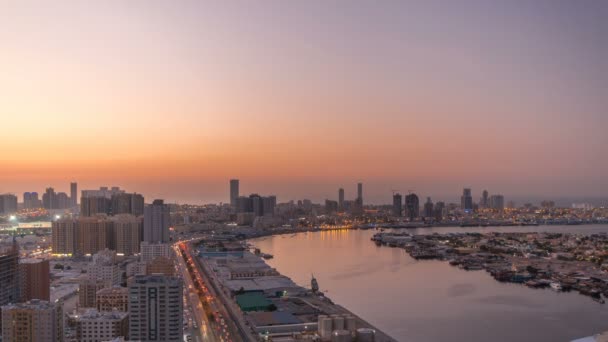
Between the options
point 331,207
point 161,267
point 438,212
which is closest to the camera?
point 161,267

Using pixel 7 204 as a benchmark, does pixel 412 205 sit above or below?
below

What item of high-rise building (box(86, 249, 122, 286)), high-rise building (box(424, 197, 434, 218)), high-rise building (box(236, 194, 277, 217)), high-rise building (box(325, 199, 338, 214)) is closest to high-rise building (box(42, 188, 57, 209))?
high-rise building (box(236, 194, 277, 217))

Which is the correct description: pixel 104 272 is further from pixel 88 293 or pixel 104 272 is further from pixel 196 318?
pixel 196 318

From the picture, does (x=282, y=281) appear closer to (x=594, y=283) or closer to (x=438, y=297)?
(x=438, y=297)

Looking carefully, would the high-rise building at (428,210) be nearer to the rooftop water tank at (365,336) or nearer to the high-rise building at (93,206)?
the high-rise building at (93,206)

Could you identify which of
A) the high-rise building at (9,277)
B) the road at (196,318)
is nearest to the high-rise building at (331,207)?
the road at (196,318)

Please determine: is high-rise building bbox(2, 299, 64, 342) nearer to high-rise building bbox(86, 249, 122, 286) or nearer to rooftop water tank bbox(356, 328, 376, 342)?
rooftop water tank bbox(356, 328, 376, 342)

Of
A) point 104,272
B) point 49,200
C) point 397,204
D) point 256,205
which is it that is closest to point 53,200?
point 49,200
